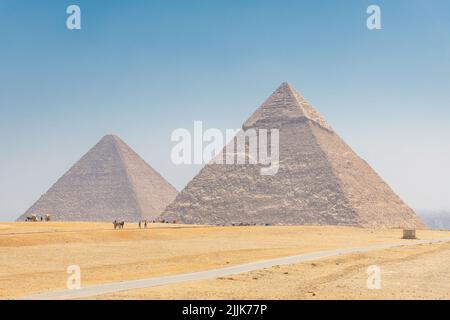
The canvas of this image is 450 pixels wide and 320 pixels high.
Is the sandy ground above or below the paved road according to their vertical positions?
below

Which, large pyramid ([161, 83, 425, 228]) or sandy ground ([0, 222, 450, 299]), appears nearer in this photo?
sandy ground ([0, 222, 450, 299])

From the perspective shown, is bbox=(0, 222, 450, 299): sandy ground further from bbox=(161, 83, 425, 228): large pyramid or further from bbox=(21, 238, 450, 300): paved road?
bbox=(161, 83, 425, 228): large pyramid

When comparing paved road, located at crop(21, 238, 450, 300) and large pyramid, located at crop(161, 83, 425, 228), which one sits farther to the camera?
large pyramid, located at crop(161, 83, 425, 228)

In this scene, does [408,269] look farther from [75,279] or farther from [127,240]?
[127,240]

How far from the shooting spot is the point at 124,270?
79.8ft

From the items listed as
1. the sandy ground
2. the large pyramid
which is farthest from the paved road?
the large pyramid

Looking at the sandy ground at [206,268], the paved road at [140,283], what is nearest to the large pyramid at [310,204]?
the sandy ground at [206,268]

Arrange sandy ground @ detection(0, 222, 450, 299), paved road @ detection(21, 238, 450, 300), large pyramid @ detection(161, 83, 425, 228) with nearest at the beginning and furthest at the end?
1. paved road @ detection(21, 238, 450, 300)
2. sandy ground @ detection(0, 222, 450, 299)
3. large pyramid @ detection(161, 83, 425, 228)

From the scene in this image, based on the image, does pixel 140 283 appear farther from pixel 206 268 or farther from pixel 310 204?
pixel 310 204

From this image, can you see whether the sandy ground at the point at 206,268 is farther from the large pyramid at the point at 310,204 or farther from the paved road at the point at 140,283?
the large pyramid at the point at 310,204

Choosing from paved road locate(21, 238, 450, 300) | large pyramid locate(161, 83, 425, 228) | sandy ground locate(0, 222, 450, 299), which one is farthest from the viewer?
large pyramid locate(161, 83, 425, 228)

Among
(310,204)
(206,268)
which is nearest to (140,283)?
(206,268)
